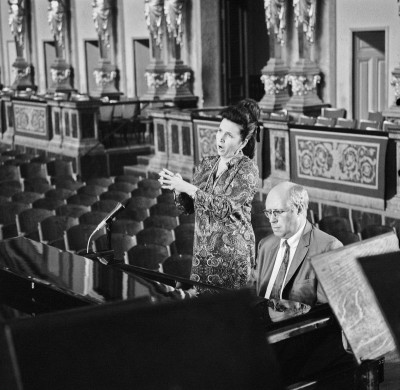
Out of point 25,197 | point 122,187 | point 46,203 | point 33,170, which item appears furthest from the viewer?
point 33,170

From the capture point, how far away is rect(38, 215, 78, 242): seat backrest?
762 cm

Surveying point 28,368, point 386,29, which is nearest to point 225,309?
point 28,368

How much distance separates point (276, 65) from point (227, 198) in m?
10.5

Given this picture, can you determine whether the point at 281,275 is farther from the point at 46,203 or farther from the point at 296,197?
the point at 46,203

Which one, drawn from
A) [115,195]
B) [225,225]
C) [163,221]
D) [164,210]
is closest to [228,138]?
[225,225]

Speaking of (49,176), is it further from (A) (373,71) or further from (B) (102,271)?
(B) (102,271)

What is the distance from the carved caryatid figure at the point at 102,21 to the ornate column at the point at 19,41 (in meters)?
4.32

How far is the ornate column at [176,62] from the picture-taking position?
15922mm

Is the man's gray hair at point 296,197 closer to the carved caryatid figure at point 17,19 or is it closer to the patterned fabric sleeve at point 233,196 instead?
the patterned fabric sleeve at point 233,196

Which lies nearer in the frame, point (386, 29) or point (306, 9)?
point (386, 29)

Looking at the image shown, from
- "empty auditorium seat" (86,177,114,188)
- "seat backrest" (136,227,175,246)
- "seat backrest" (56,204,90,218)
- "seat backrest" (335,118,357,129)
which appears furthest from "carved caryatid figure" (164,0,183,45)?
"seat backrest" (136,227,175,246)

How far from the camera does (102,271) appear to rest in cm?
391

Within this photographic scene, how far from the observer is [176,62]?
1619cm

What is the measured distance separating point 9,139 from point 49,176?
4.40 meters
